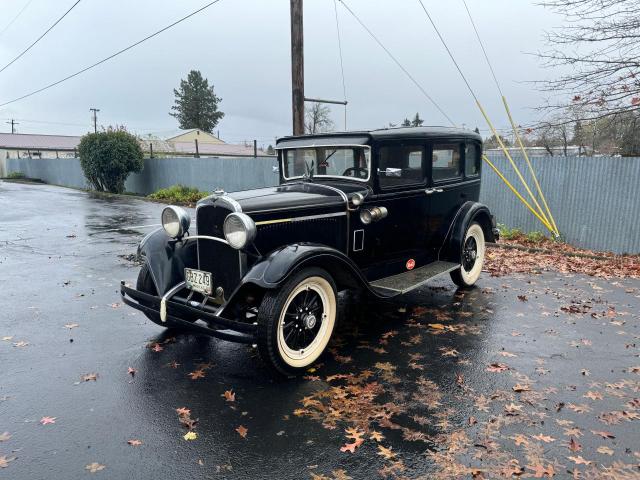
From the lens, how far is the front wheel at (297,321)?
3641 millimetres

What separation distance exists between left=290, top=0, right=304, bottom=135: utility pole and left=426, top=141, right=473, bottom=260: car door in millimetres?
4643

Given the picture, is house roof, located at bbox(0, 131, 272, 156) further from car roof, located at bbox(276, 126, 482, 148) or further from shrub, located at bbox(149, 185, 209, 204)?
car roof, located at bbox(276, 126, 482, 148)

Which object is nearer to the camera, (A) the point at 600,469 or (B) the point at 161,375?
(A) the point at 600,469

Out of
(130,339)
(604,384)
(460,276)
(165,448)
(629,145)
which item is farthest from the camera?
(629,145)

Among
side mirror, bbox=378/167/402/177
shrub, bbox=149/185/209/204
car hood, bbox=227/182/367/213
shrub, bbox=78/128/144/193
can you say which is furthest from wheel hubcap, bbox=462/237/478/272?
shrub, bbox=78/128/144/193

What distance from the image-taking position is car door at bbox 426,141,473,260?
5.73m

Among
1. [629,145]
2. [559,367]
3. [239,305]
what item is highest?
[629,145]

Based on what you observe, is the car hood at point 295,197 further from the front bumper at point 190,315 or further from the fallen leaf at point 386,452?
the fallen leaf at point 386,452

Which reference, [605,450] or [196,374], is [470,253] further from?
[196,374]

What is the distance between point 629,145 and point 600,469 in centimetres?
1100

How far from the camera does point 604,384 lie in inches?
148

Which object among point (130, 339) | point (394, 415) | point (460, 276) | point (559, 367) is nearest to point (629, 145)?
point (460, 276)

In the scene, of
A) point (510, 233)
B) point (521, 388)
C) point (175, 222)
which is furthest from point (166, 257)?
point (510, 233)

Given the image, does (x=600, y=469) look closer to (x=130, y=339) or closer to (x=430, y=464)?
(x=430, y=464)
